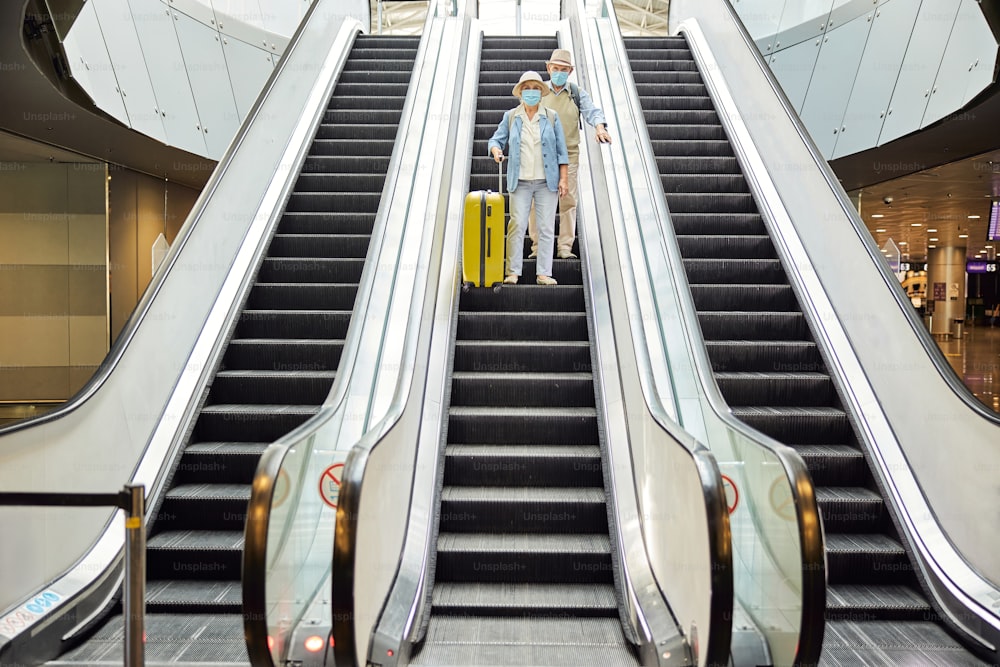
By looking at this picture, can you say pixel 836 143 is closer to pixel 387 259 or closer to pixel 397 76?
pixel 397 76

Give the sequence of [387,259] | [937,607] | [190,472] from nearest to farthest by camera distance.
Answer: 1. [937,607]
2. [190,472]
3. [387,259]

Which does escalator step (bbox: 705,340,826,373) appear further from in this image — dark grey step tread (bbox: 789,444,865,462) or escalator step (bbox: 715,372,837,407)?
dark grey step tread (bbox: 789,444,865,462)

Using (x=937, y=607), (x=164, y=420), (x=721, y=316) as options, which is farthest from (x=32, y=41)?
(x=937, y=607)

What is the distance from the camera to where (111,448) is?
450 centimetres

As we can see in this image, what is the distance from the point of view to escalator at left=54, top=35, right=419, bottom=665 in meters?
3.91

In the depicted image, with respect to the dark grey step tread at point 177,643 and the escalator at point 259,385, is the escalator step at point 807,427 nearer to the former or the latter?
the escalator at point 259,385

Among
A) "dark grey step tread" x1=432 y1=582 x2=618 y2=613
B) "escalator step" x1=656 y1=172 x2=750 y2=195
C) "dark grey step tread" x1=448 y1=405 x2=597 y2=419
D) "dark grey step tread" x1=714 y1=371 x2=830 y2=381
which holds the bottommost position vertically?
"dark grey step tread" x1=432 y1=582 x2=618 y2=613

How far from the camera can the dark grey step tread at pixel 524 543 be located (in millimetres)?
4223

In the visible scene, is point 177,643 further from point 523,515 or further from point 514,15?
point 514,15

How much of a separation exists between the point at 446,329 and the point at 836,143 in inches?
237

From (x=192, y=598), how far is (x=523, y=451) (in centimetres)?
202

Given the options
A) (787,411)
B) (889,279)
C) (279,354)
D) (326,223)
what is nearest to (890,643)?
(787,411)

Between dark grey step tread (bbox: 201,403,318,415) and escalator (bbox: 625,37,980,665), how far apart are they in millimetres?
2711

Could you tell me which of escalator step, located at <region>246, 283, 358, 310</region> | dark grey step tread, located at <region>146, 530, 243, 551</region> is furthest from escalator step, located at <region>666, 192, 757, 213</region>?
dark grey step tread, located at <region>146, 530, 243, 551</region>
